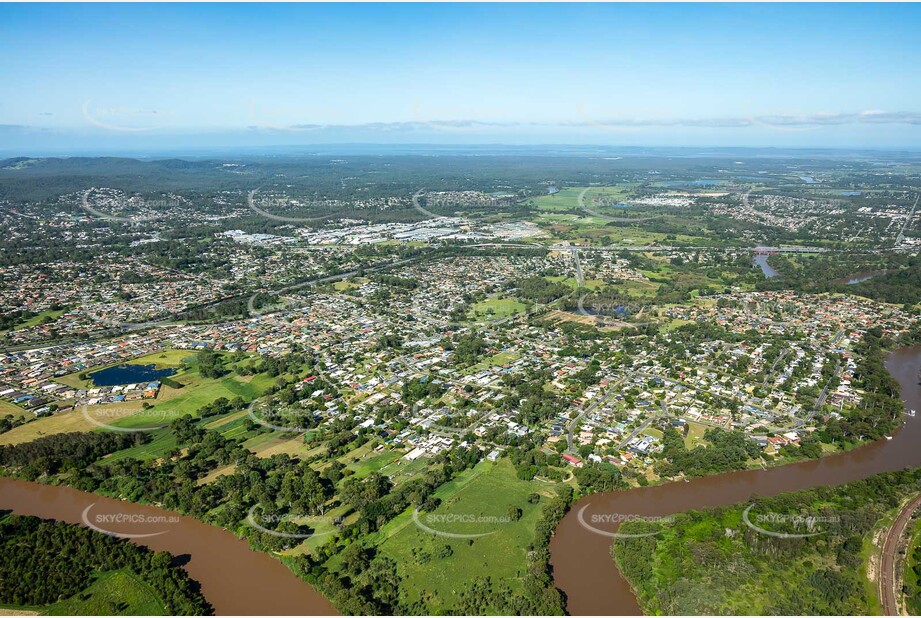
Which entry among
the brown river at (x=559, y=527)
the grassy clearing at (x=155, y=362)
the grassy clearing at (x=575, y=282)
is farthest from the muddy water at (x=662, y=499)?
the grassy clearing at (x=575, y=282)

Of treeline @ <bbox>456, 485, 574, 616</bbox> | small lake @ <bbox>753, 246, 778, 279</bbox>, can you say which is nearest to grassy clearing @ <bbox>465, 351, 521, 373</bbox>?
treeline @ <bbox>456, 485, 574, 616</bbox>

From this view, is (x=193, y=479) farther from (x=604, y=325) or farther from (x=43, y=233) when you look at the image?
(x=43, y=233)

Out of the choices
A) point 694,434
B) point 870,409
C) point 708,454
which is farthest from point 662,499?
point 870,409

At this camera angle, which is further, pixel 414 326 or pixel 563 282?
pixel 563 282

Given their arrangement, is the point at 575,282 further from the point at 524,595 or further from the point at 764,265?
the point at 524,595

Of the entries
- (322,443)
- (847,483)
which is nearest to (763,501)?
(847,483)

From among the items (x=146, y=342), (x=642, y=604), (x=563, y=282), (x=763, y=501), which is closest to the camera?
(x=642, y=604)
